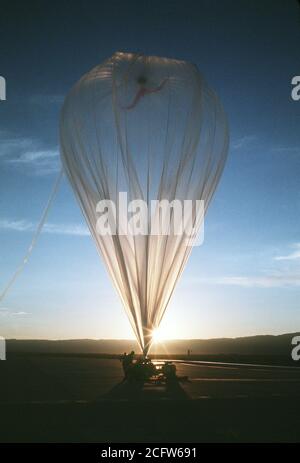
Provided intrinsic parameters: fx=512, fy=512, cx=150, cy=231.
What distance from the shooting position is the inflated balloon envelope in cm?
1694

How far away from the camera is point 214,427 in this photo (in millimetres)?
11234

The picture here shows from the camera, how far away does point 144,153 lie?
17406mm

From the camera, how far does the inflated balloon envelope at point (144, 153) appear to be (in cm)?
1694

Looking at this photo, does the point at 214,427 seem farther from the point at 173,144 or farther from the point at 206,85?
the point at 206,85
